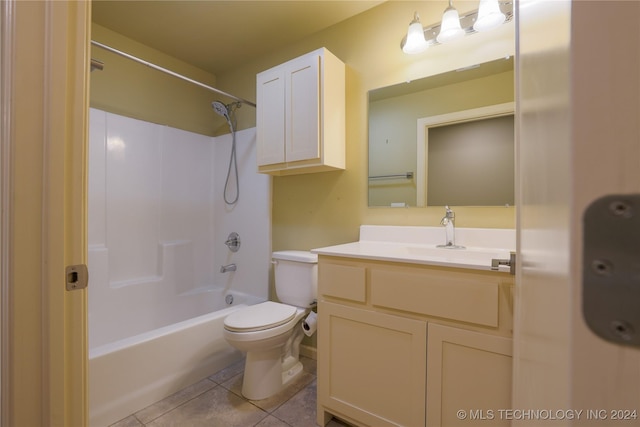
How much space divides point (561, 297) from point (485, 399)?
0.98 metres

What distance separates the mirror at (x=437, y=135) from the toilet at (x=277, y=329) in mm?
677

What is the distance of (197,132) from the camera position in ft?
8.38

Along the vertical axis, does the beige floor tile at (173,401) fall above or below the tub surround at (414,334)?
below

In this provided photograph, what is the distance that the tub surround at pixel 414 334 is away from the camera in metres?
0.94

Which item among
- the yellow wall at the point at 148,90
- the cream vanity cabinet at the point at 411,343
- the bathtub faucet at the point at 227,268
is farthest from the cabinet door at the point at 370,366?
the yellow wall at the point at 148,90

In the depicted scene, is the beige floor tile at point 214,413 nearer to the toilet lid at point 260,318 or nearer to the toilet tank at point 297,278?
the toilet lid at point 260,318

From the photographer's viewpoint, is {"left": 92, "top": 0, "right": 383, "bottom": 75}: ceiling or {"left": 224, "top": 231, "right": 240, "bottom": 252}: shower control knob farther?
{"left": 224, "top": 231, "right": 240, "bottom": 252}: shower control knob

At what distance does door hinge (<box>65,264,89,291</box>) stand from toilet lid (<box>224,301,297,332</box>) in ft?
3.15

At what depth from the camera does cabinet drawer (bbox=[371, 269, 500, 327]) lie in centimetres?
94

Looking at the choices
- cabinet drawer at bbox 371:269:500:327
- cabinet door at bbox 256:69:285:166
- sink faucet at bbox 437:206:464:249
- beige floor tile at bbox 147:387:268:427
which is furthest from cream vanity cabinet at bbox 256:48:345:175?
beige floor tile at bbox 147:387:268:427

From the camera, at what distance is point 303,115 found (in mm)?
1702

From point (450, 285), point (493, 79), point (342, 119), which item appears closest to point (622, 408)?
point (450, 285)

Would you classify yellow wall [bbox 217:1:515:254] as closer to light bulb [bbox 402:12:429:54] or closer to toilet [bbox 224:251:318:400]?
light bulb [bbox 402:12:429:54]

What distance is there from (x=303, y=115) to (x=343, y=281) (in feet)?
3.42
